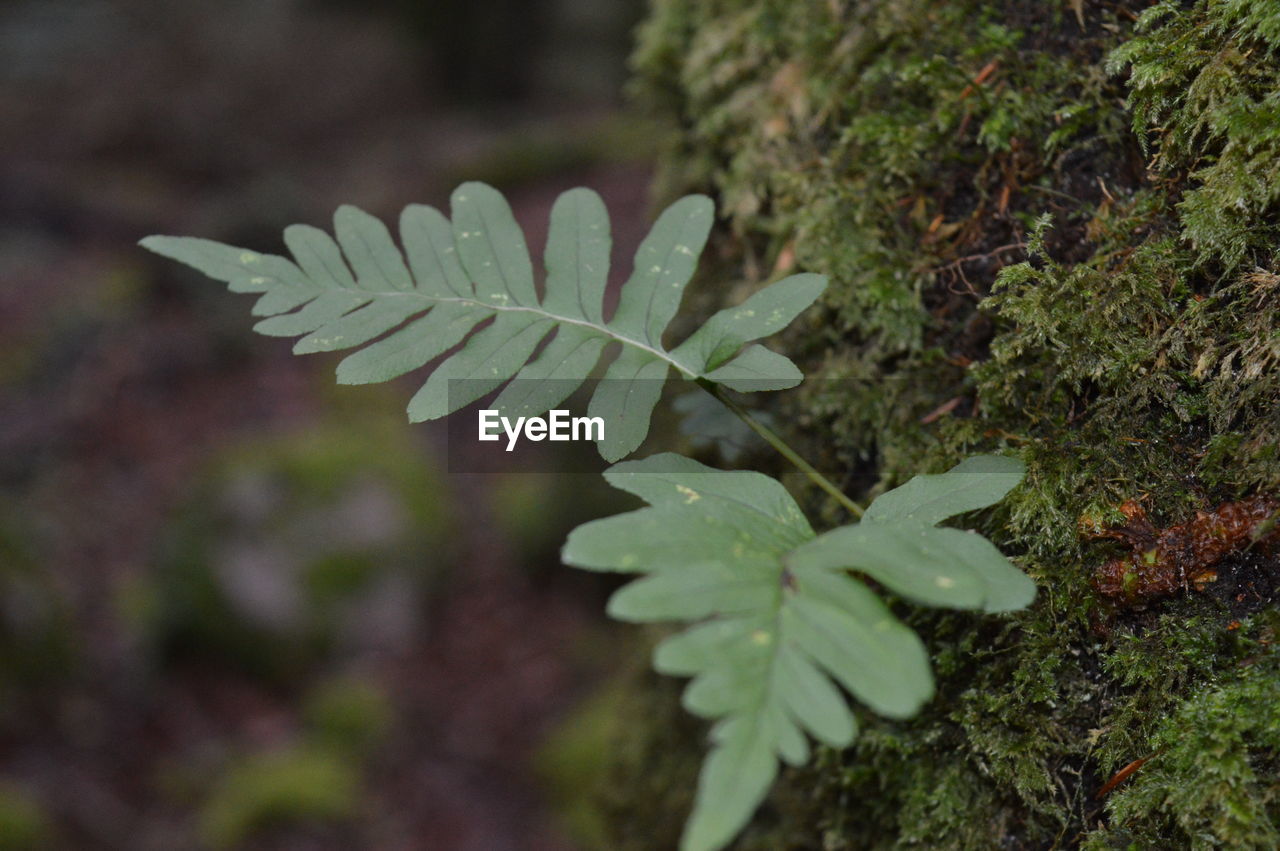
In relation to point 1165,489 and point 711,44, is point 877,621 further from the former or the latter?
point 711,44

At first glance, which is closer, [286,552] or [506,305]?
[506,305]

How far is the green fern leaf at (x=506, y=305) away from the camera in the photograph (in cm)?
126

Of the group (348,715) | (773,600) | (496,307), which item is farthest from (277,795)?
(773,600)

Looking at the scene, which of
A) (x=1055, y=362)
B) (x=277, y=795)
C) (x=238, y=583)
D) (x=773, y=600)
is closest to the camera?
(x=773, y=600)

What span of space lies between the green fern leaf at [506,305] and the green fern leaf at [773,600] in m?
0.24

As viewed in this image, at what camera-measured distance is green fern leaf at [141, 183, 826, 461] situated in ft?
4.15

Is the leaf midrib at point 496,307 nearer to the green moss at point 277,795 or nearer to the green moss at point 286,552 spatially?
the green moss at point 277,795

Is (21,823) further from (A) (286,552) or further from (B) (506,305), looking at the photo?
(B) (506,305)

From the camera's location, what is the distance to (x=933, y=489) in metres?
1.12

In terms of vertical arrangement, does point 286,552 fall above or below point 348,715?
above

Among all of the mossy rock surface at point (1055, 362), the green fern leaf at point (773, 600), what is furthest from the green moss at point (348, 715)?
the green fern leaf at point (773, 600)

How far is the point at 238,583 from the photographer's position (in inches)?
183

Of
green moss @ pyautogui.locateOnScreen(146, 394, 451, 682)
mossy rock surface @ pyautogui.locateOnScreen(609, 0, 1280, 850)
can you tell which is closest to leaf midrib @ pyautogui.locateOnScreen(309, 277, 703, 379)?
mossy rock surface @ pyautogui.locateOnScreen(609, 0, 1280, 850)

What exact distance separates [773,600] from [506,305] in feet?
2.41
